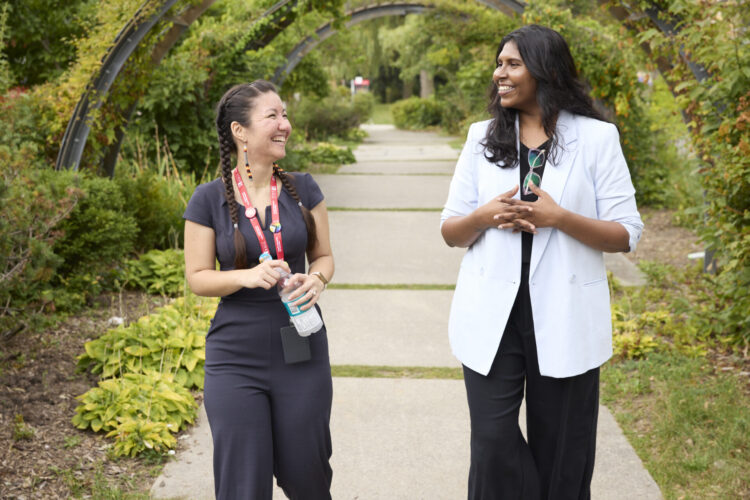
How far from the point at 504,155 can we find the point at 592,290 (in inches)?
20.3

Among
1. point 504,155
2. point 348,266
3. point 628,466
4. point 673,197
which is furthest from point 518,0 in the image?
point 504,155

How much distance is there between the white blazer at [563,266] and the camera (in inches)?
105

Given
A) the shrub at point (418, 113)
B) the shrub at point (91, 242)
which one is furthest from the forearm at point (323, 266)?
the shrub at point (418, 113)

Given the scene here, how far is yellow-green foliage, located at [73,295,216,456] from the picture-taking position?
412 cm

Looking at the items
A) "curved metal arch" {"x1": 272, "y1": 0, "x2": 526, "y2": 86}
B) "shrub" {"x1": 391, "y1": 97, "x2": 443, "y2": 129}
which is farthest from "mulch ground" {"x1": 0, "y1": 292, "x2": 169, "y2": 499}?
"shrub" {"x1": 391, "y1": 97, "x2": 443, "y2": 129}

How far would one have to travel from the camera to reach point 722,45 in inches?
188

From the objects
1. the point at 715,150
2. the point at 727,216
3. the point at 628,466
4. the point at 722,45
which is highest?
the point at 722,45

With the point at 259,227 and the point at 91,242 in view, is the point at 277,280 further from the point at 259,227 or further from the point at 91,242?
the point at 91,242

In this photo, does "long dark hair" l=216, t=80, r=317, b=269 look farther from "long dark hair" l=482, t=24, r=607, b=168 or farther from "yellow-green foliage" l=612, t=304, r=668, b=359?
"yellow-green foliage" l=612, t=304, r=668, b=359

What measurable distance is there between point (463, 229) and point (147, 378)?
2500 millimetres

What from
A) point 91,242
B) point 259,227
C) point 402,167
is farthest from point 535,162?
point 402,167

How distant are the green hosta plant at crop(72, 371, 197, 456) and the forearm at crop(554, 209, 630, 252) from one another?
238 centimetres

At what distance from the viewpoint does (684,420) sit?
14.1ft

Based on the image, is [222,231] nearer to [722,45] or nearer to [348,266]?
[722,45]
